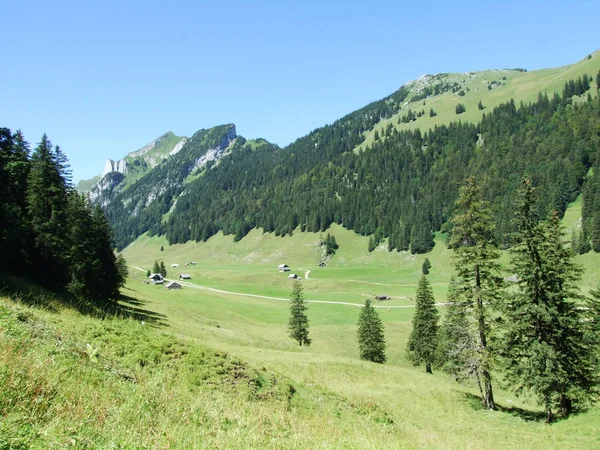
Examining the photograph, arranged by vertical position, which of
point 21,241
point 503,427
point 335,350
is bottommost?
point 335,350

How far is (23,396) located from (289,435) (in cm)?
550

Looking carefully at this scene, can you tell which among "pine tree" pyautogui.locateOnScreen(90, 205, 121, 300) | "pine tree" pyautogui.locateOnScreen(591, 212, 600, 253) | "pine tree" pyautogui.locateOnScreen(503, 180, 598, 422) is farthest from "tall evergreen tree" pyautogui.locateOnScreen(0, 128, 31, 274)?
"pine tree" pyautogui.locateOnScreen(591, 212, 600, 253)

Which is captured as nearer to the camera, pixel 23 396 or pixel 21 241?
pixel 23 396

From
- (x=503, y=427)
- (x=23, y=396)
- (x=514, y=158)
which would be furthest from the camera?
(x=514, y=158)

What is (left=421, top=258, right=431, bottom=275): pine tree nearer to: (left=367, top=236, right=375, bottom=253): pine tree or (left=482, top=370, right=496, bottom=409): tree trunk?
(left=367, top=236, right=375, bottom=253): pine tree

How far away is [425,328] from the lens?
5303cm

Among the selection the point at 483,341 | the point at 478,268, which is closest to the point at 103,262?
the point at 478,268

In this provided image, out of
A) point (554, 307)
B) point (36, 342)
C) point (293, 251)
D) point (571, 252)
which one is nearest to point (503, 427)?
point (554, 307)

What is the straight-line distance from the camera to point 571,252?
2467 centimetres

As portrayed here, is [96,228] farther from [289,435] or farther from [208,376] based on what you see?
[289,435]

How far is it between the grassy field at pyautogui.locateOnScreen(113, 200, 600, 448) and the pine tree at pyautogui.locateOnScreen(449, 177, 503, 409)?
4.27 metres

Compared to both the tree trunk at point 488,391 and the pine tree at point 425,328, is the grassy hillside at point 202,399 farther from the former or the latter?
the pine tree at point 425,328

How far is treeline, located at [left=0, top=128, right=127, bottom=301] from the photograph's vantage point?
111ft

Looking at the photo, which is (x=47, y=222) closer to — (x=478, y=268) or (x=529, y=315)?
(x=478, y=268)
